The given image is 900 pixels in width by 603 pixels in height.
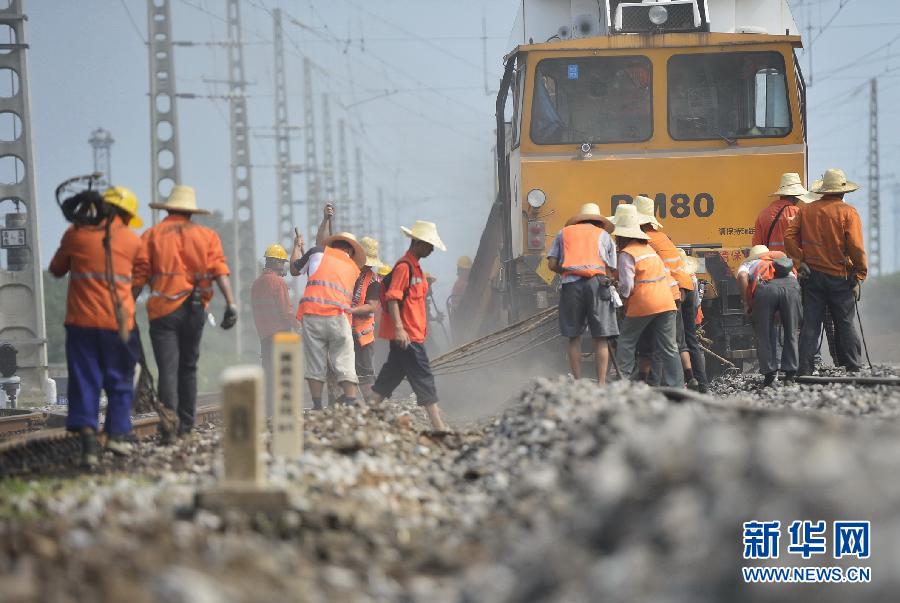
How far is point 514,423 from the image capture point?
8.36 m

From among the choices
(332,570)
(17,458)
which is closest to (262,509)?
(332,570)

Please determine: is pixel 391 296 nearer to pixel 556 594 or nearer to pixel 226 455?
pixel 226 455

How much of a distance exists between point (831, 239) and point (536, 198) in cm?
326

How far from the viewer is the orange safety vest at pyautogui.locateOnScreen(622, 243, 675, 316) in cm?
1127

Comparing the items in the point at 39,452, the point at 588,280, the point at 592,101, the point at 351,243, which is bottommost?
the point at 39,452

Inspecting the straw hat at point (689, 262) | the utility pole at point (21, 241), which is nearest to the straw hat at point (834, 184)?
the straw hat at point (689, 262)

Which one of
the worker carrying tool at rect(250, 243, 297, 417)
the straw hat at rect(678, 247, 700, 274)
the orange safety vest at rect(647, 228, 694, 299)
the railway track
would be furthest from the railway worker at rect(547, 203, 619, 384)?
the worker carrying tool at rect(250, 243, 297, 417)

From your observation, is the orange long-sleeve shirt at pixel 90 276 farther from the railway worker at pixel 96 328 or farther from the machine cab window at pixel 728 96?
the machine cab window at pixel 728 96

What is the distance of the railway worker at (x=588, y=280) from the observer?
11.2m

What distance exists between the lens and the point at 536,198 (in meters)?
13.8

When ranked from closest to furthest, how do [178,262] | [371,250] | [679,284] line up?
[178,262] < [679,284] < [371,250]

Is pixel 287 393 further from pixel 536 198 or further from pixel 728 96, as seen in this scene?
pixel 728 96

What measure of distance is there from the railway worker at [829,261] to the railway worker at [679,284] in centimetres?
105

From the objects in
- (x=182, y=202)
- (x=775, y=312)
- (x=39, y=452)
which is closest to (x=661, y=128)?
(x=775, y=312)
